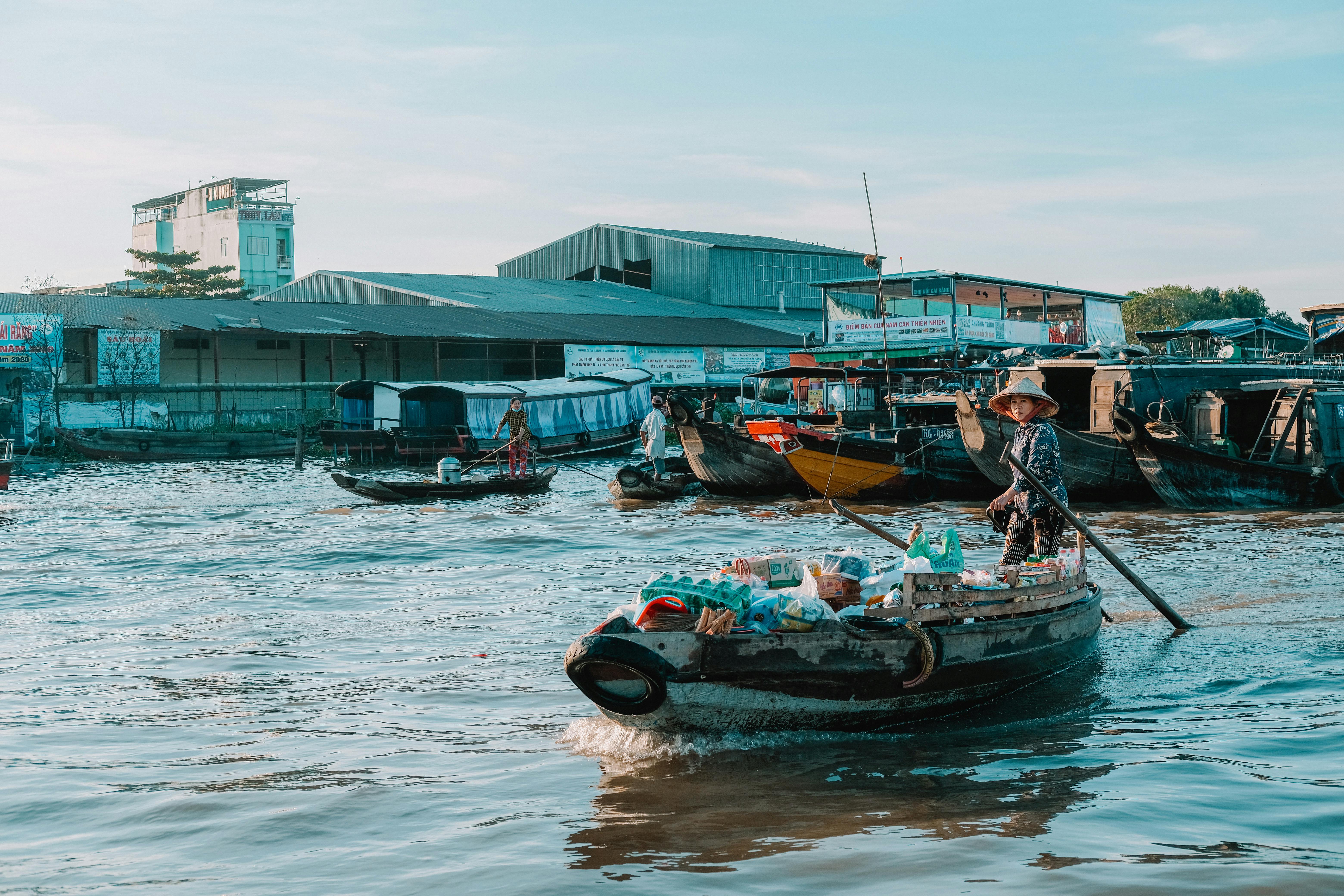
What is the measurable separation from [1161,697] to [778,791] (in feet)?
9.47

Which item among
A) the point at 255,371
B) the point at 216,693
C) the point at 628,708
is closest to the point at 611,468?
the point at 255,371

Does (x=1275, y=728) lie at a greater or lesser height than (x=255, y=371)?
lesser

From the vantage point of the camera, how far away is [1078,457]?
1703 centimetres

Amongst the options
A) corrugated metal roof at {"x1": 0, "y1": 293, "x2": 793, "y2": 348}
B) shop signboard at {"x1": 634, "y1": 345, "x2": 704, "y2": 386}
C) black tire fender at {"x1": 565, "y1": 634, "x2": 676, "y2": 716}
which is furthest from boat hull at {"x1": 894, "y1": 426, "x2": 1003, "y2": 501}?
shop signboard at {"x1": 634, "y1": 345, "x2": 704, "y2": 386}

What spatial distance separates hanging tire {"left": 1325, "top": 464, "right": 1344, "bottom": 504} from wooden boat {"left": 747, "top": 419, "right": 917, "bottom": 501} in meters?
5.60

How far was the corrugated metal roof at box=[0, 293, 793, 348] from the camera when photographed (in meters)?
32.6

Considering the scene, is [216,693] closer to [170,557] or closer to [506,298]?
[170,557]

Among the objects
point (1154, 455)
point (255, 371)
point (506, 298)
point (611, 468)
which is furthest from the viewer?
point (506, 298)

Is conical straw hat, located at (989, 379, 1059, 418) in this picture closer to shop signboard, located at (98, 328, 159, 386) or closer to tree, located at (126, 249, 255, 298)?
shop signboard, located at (98, 328, 159, 386)

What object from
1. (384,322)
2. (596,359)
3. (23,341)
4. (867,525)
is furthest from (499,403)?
(867,525)

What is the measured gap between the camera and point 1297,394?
1670 cm

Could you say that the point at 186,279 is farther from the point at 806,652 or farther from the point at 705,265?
the point at 806,652

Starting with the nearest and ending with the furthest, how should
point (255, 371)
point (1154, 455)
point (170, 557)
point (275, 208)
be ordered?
point (170, 557)
point (1154, 455)
point (255, 371)
point (275, 208)

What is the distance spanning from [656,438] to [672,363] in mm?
18804
